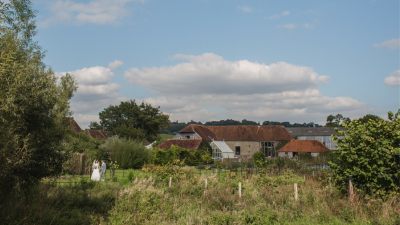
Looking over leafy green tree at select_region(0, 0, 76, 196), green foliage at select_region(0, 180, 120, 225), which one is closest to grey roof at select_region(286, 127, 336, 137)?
green foliage at select_region(0, 180, 120, 225)

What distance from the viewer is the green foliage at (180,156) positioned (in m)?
49.7

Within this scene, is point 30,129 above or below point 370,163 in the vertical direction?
above

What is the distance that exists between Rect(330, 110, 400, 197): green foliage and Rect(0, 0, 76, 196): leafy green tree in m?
9.44

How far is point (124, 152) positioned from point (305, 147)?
41819mm

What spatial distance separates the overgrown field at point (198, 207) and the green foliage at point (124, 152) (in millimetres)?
24238

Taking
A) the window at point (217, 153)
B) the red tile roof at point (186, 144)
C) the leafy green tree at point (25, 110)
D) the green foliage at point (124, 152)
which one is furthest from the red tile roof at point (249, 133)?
the leafy green tree at point (25, 110)

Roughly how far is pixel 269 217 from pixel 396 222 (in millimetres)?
3574

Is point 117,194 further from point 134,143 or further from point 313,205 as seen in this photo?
point 134,143

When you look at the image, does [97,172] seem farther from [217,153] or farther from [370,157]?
[217,153]

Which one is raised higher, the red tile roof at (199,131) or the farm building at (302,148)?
the red tile roof at (199,131)

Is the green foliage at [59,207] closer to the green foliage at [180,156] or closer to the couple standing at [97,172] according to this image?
the couple standing at [97,172]

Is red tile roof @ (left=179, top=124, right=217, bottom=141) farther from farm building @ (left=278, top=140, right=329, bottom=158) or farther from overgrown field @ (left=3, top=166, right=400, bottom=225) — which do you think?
overgrown field @ (left=3, top=166, right=400, bottom=225)

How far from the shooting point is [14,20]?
1126 centimetres

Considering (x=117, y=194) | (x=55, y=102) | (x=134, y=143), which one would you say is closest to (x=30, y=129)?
(x=55, y=102)
